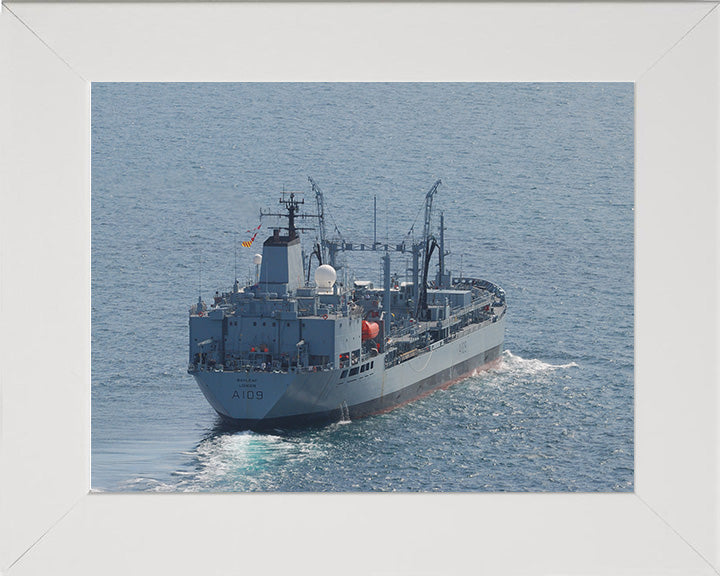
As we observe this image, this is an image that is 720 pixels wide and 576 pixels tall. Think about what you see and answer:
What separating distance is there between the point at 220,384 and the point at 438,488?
4.59m

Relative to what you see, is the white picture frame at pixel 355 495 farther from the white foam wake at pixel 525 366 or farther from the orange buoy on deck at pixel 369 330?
the white foam wake at pixel 525 366

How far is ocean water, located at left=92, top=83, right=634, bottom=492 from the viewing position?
939 inches

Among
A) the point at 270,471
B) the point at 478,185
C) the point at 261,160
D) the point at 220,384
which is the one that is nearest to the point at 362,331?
the point at 220,384

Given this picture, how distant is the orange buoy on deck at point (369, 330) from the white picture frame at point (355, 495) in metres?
13.3

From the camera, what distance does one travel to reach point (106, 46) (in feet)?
27.2

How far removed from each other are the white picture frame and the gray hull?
11348mm

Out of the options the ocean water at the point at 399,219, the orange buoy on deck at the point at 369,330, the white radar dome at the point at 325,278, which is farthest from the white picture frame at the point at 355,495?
the white radar dome at the point at 325,278

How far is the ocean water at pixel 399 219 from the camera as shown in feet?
78.3

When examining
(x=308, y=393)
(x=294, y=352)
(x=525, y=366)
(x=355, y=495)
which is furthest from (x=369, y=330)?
(x=355, y=495)

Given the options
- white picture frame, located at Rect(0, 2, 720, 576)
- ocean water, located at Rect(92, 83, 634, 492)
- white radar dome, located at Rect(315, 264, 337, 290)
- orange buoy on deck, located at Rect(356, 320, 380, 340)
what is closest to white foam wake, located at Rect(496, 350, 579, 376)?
ocean water, located at Rect(92, 83, 634, 492)

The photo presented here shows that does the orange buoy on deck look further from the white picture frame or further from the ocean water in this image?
the white picture frame

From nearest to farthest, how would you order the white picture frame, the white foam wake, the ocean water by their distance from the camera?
the white picture frame < the ocean water < the white foam wake
